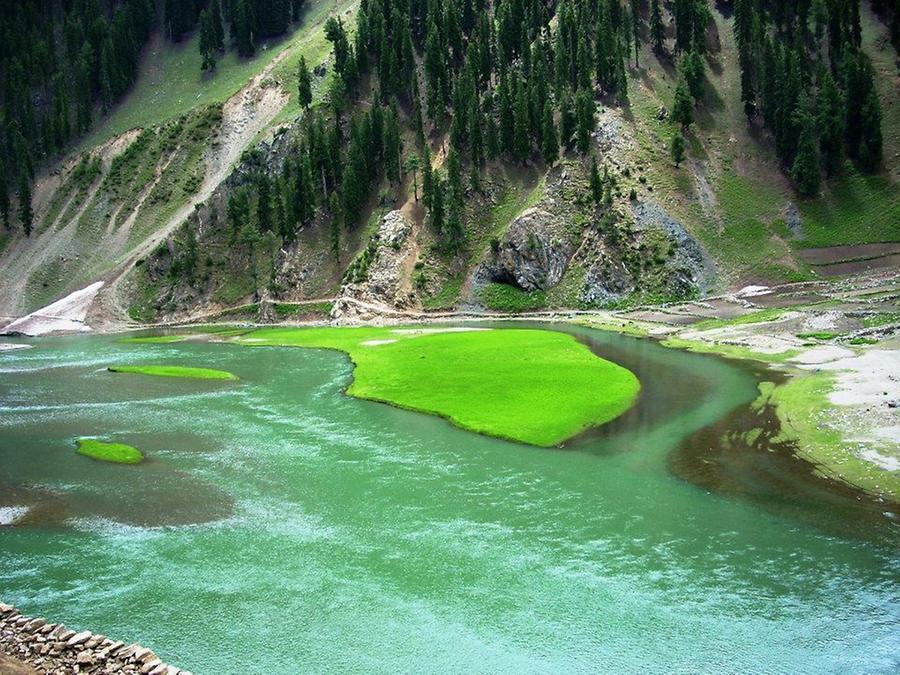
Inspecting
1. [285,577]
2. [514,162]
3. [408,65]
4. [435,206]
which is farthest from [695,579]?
[408,65]

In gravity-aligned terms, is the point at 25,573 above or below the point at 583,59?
below

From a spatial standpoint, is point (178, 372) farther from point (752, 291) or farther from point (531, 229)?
point (752, 291)

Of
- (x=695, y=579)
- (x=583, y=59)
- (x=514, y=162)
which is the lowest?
(x=695, y=579)

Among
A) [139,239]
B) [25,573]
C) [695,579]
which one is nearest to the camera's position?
[695,579]

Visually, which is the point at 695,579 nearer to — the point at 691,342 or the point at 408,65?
the point at 691,342

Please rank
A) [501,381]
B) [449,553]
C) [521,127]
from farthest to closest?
[521,127]
[501,381]
[449,553]

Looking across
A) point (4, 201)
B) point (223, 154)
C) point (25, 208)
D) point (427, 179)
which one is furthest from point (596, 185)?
point (4, 201)
